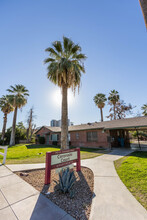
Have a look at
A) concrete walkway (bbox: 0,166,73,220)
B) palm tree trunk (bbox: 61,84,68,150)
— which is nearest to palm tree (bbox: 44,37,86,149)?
palm tree trunk (bbox: 61,84,68,150)

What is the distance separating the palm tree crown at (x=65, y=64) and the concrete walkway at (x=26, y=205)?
7568 mm

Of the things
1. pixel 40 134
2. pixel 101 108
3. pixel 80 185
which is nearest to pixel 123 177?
pixel 80 185

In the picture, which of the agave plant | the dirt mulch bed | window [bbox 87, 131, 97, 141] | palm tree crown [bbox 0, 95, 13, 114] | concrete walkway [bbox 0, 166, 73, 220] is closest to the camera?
concrete walkway [bbox 0, 166, 73, 220]

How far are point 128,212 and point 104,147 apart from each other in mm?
12894

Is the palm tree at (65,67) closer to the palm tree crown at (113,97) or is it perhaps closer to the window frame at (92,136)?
the window frame at (92,136)

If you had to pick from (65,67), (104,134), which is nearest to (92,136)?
(104,134)

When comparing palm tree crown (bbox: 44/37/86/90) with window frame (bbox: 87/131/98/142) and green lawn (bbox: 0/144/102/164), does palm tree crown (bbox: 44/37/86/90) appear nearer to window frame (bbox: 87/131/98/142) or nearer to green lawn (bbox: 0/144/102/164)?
green lawn (bbox: 0/144/102/164)

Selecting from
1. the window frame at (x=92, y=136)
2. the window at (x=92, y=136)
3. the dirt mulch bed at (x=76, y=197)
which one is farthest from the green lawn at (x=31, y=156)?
the dirt mulch bed at (x=76, y=197)

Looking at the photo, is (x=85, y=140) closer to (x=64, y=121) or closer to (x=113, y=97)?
(x=64, y=121)

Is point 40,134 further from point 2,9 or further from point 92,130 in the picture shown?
point 2,9

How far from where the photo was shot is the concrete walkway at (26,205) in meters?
2.57

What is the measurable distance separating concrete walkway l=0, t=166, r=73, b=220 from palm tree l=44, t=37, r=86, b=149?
484 cm

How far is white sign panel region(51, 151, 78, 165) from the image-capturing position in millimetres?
4594

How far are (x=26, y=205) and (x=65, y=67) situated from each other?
8858mm
